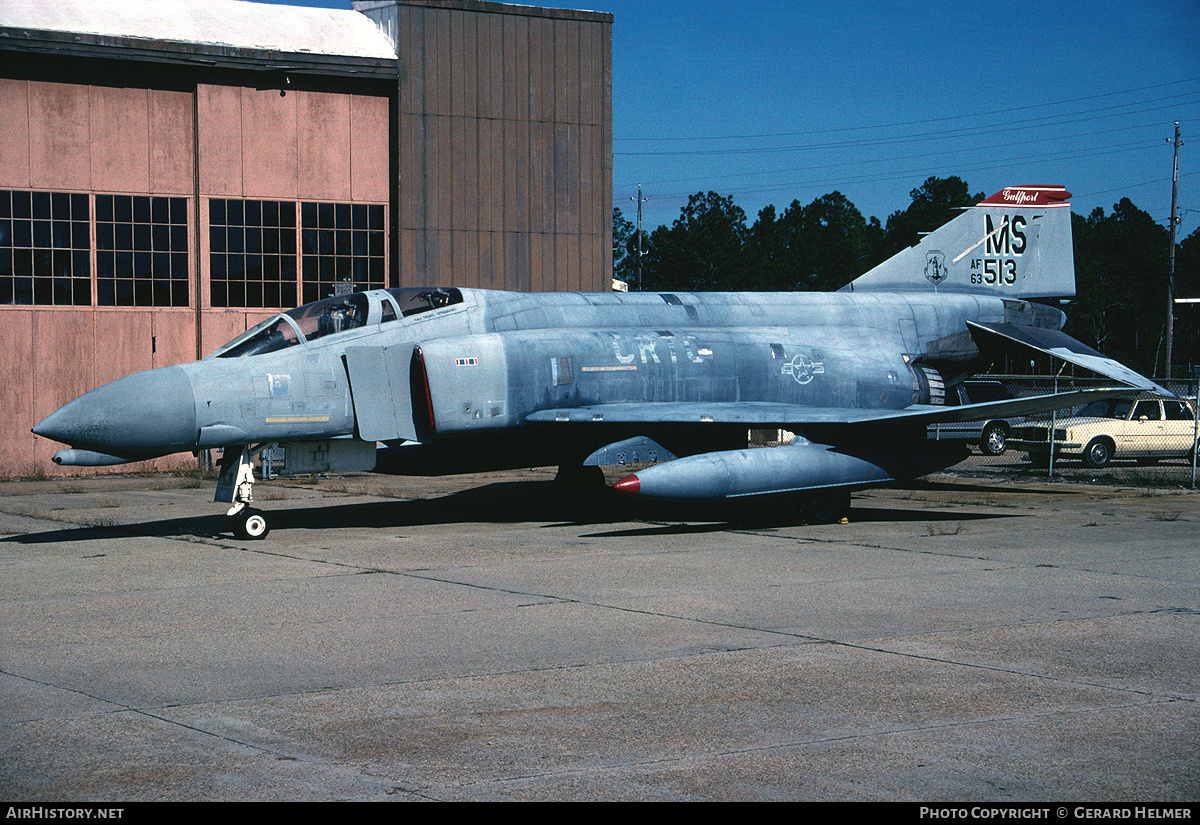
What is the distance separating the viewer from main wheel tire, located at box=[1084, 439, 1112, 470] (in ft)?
86.6

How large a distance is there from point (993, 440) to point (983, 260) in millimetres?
13038

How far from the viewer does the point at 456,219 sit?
26812 millimetres

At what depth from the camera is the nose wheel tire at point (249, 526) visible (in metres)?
13.7

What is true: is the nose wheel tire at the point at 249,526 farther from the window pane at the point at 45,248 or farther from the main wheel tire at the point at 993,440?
the main wheel tire at the point at 993,440

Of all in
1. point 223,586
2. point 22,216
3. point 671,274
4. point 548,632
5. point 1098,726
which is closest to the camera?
point 1098,726

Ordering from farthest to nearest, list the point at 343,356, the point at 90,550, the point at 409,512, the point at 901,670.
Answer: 1. the point at 409,512
2. the point at 343,356
3. the point at 90,550
4. the point at 901,670

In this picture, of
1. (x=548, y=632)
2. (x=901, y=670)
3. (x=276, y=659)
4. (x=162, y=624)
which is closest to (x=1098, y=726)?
(x=901, y=670)

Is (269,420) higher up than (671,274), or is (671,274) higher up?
(671,274)

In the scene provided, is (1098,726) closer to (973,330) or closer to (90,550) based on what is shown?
(90,550)

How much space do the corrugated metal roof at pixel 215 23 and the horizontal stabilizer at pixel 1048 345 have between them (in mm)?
14470

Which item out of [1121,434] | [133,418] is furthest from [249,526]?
[1121,434]

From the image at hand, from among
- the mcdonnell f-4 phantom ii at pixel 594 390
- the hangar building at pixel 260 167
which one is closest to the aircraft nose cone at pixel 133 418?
the mcdonnell f-4 phantom ii at pixel 594 390

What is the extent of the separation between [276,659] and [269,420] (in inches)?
237

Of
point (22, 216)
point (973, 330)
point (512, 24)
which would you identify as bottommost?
point (973, 330)
